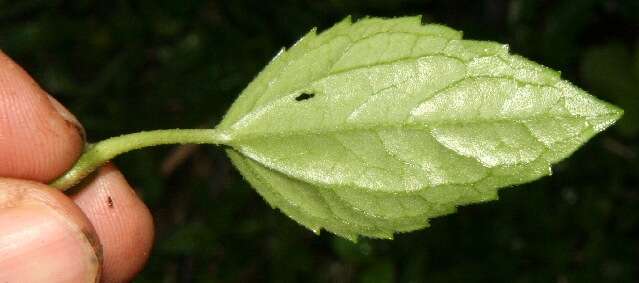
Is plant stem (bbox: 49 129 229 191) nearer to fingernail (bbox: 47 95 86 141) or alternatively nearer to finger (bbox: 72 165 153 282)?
fingernail (bbox: 47 95 86 141)

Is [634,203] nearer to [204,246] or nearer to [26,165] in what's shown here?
[204,246]

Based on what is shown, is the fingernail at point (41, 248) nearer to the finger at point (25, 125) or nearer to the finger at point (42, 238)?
the finger at point (42, 238)

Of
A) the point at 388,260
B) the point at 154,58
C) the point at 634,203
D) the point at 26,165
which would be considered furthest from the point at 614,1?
the point at 26,165

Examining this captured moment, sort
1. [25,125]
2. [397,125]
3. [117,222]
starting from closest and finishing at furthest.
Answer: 1. [397,125]
2. [25,125]
3. [117,222]

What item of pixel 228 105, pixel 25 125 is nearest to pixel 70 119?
pixel 25 125

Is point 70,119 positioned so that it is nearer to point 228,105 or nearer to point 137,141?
point 137,141

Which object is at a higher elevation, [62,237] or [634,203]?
[62,237]

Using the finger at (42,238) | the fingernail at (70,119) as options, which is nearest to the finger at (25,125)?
the fingernail at (70,119)
